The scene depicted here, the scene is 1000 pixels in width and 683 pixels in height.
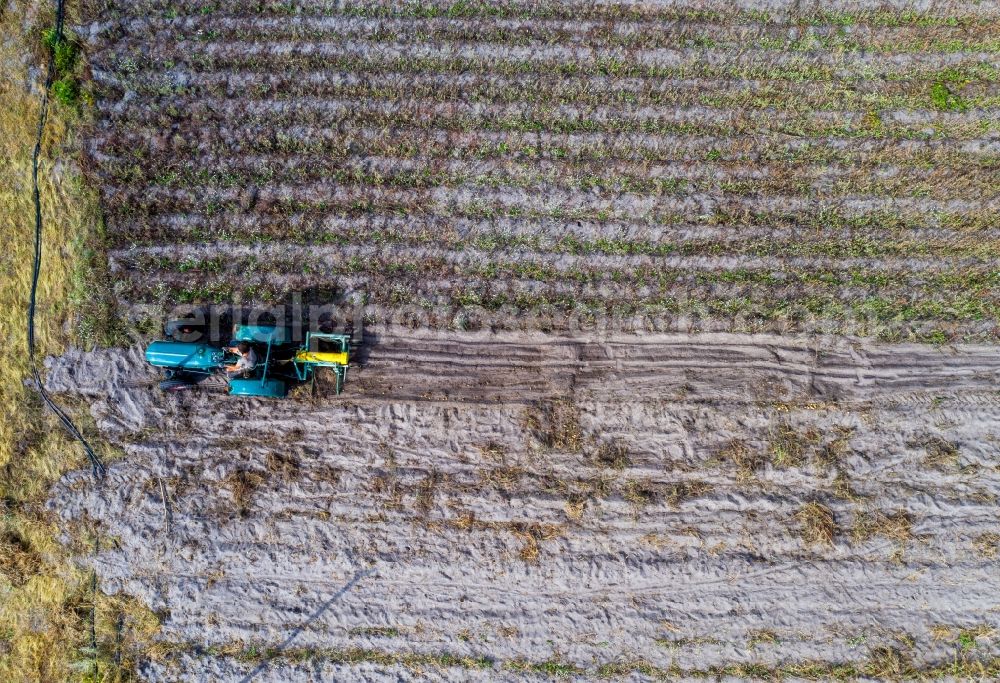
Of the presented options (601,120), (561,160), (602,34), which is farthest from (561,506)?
(602,34)

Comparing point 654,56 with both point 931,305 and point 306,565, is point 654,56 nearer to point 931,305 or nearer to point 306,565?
point 931,305

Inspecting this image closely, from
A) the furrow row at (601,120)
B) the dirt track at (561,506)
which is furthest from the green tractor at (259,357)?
the furrow row at (601,120)

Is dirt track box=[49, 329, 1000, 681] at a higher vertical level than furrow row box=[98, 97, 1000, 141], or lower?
lower

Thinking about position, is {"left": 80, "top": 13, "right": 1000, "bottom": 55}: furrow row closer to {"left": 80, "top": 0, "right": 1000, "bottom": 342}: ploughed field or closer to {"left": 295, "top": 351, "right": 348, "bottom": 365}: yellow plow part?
{"left": 80, "top": 0, "right": 1000, "bottom": 342}: ploughed field

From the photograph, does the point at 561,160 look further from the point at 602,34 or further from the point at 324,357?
the point at 324,357

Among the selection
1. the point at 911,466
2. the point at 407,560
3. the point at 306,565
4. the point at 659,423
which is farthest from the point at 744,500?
the point at 306,565

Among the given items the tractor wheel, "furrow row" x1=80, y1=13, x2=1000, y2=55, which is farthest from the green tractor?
"furrow row" x1=80, y1=13, x2=1000, y2=55
